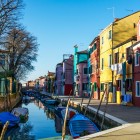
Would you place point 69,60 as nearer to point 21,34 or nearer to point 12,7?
point 21,34

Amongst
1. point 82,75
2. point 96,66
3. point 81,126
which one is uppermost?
point 96,66

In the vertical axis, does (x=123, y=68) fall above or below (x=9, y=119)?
above

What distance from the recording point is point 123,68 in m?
35.8

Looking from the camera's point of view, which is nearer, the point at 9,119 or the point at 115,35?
the point at 9,119

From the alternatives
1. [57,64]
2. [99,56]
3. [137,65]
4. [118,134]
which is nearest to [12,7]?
[137,65]

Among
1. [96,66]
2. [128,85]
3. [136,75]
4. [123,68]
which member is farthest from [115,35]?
[96,66]

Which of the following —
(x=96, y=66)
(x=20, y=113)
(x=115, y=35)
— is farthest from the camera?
(x=96, y=66)

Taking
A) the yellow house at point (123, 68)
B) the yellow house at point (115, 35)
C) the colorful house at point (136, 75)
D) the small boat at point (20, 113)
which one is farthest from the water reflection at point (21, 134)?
the yellow house at point (115, 35)

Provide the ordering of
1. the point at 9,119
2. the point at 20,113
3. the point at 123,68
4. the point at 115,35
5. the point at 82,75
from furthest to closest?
1. the point at 82,75
2. the point at 115,35
3. the point at 123,68
4. the point at 20,113
5. the point at 9,119

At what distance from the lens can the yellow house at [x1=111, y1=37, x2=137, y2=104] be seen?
1357 inches

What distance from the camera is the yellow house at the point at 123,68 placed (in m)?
34.5

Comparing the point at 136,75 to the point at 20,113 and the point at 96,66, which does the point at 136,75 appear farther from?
the point at 96,66

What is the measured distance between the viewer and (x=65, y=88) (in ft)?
282

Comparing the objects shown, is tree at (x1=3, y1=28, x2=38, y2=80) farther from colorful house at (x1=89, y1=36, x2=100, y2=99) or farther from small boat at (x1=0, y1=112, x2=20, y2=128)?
small boat at (x1=0, y1=112, x2=20, y2=128)
